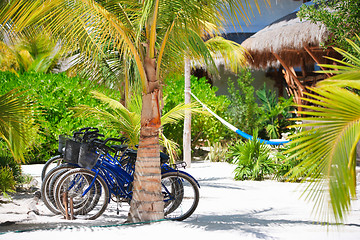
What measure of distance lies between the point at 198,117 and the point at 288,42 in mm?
2882

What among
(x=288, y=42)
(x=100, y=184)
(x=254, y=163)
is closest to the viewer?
(x=100, y=184)

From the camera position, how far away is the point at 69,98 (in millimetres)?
9438

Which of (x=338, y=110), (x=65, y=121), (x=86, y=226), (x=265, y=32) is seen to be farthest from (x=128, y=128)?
(x=265, y=32)

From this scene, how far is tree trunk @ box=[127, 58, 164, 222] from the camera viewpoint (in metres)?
4.04

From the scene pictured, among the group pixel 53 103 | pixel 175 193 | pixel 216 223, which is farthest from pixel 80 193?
Answer: pixel 53 103

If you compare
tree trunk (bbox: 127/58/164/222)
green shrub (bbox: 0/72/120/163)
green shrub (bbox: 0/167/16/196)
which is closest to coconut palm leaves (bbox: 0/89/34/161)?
green shrub (bbox: 0/167/16/196)

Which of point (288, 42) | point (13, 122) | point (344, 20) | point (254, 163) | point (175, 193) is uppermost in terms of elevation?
point (288, 42)

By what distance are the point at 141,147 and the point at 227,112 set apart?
8121mm

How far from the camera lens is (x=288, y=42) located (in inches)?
401

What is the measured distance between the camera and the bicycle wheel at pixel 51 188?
437 cm

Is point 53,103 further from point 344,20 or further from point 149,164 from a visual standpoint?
point 344,20

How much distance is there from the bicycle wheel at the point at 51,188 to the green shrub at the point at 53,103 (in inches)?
181

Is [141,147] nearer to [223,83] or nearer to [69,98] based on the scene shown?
[69,98]

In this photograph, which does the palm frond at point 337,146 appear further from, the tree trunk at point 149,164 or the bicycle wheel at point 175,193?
the bicycle wheel at point 175,193
